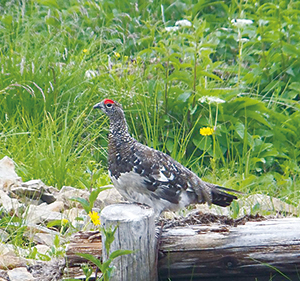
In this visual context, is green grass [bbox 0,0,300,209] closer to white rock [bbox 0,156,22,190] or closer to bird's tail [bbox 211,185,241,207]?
white rock [bbox 0,156,22,190]

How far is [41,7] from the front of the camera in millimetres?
8648

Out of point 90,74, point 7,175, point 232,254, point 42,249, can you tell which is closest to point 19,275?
point 42,249

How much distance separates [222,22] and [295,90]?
1.77 metres

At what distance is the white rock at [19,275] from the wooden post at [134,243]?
58 cm

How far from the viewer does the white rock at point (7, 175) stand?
5.36m

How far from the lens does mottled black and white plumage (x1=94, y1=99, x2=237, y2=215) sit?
432 centimetres

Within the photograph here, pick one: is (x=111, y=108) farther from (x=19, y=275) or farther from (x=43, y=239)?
(x=19, y=275)

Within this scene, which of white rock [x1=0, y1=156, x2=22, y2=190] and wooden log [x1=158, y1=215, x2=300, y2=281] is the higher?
wooden log [x1=158, y1=215, x2=300, y2=281]

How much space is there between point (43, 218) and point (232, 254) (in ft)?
5.62

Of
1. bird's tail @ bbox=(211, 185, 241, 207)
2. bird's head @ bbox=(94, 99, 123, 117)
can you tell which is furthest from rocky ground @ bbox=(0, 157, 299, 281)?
→ bird's head @ bbox=(94, 99, 123, 117)

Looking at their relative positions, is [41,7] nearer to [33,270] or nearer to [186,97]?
[186,97]

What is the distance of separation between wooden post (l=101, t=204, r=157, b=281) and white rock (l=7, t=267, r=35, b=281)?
0.58m

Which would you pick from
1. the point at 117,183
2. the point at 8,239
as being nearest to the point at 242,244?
the point at 117,183

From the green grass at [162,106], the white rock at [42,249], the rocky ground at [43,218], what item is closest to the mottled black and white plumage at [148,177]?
the rocky ground at [43,218]
